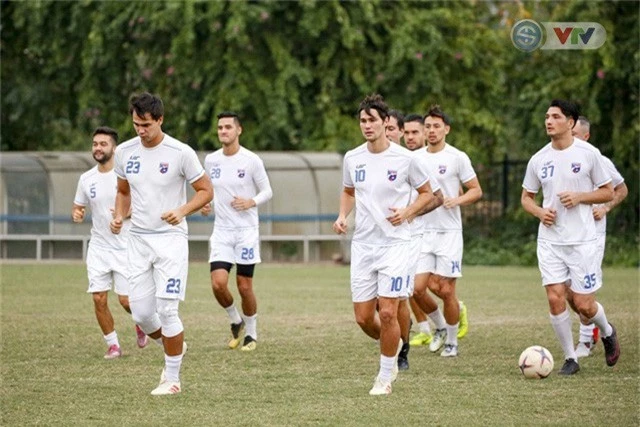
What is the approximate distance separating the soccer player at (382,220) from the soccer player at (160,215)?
130 centimetres

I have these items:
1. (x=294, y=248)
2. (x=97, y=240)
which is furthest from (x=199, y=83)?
(x=97, y=240)

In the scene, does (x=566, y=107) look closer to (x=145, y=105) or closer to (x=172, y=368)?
(x=145, y=105)

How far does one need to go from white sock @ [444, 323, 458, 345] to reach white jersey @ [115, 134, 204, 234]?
3.88 meters

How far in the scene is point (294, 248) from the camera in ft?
110

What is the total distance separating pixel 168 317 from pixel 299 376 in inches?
62.0

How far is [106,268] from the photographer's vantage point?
1438 centimetres

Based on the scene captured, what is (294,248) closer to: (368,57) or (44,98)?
(368,57)

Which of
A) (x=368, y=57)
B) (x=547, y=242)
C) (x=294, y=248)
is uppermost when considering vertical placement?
(x=368, y=57)

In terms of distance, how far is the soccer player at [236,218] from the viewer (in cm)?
1496

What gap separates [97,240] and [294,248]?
18984 mm

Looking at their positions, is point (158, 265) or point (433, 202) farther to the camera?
point (433, 202)

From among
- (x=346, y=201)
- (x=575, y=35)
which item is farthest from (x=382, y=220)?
(x=575, y=35)

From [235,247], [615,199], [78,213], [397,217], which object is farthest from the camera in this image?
[235,247]

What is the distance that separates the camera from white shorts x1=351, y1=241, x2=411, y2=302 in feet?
37.0
